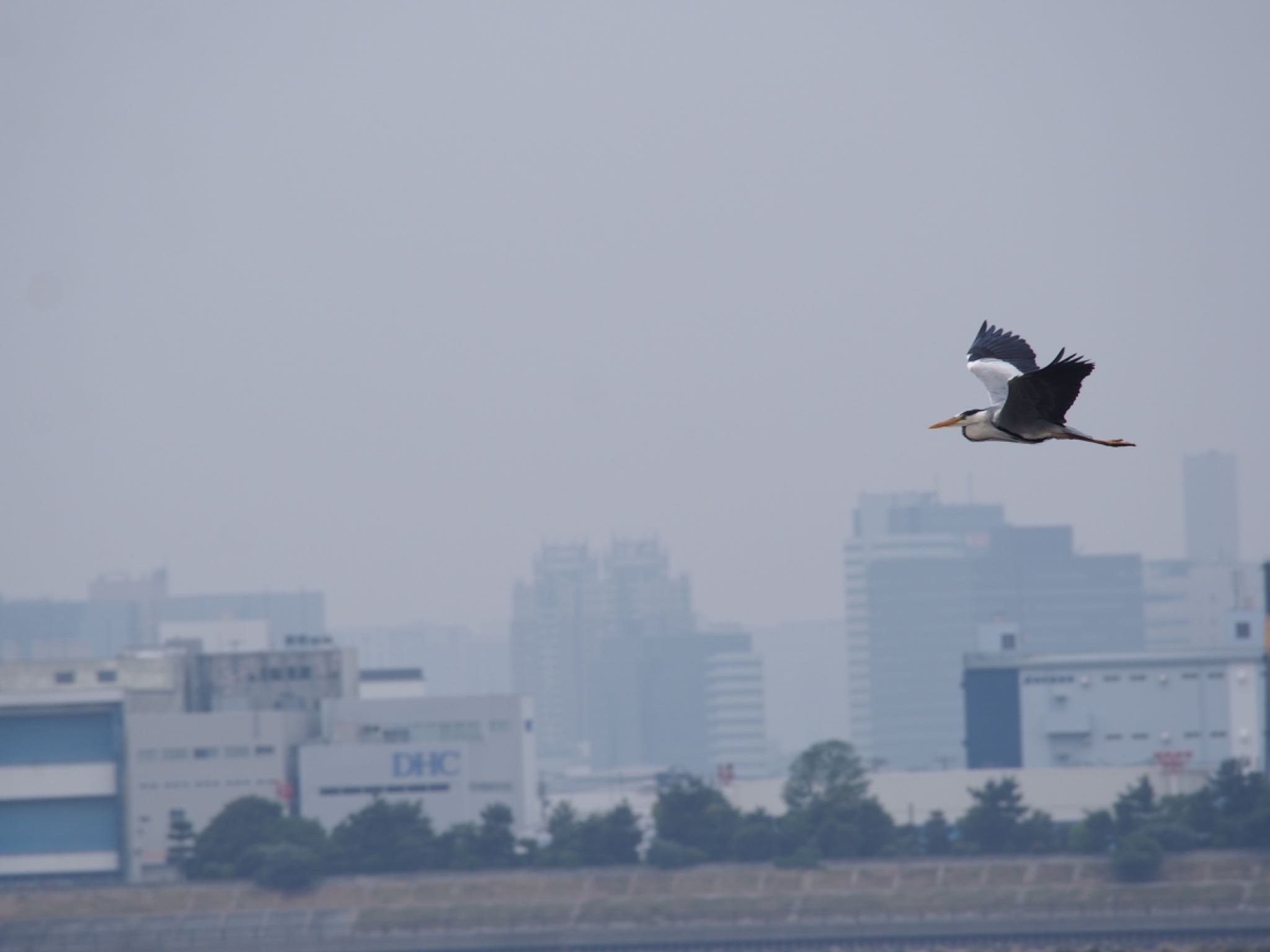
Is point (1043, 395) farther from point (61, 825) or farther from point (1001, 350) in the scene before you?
point (61, 825)

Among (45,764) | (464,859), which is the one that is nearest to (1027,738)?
(464,859)

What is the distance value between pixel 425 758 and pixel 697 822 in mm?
20838

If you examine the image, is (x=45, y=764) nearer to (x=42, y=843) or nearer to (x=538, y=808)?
(x=42, y=843)

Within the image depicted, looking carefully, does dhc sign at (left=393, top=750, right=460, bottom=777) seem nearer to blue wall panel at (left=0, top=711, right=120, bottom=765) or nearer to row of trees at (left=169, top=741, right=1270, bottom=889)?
row of trees at (left=169, top=741, right=1270, bottom=889)

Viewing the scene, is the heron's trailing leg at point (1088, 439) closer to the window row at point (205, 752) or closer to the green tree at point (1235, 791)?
the green tree at point (1235, 791)

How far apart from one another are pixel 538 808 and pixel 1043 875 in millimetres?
51719

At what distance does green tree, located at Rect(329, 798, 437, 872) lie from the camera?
87625mm

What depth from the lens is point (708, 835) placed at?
8975 cm

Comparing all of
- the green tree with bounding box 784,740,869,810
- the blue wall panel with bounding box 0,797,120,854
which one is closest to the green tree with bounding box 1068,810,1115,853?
the green tree with bounding box 784,740,869,810

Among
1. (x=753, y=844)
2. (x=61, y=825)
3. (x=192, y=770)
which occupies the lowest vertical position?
(x=753, y=844)

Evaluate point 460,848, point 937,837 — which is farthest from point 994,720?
point 460,848

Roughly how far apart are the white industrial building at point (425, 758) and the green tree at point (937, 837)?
24.4m

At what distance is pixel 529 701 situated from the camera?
376 feet

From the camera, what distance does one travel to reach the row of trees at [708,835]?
→ 8656 centimetres
